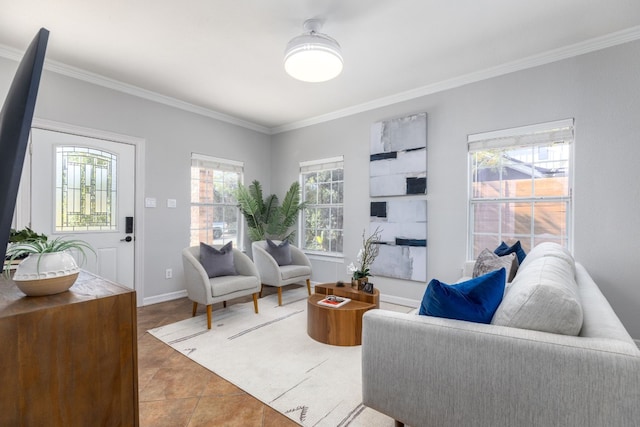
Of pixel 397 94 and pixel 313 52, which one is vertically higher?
pixel 397 94

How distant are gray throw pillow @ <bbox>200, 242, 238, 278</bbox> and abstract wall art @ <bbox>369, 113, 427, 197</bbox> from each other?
2.04 m

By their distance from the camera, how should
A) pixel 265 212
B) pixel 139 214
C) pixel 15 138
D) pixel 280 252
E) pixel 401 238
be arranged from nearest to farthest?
pixel 15 138 < pixel 139 214 < pixel 401 238 < pixel 280 252 < pixel 265 212

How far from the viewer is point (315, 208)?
4.94 metres

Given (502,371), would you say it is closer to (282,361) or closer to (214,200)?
(282,361)

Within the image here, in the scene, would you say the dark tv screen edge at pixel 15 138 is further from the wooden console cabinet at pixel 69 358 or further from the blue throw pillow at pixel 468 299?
the blue throw pillow at pixel 468 299

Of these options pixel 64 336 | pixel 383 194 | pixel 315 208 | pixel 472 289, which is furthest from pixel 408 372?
pixel 315 208

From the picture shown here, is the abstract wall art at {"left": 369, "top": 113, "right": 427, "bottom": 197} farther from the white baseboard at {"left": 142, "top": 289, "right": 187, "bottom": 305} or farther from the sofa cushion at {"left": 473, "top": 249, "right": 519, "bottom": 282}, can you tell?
the white baseboard at {"left": 142, "top": 289, "right": 187, "bottom": 305}

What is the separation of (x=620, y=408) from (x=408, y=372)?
71 centimetres

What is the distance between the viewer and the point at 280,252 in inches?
164

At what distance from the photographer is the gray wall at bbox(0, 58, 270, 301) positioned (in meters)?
3.21

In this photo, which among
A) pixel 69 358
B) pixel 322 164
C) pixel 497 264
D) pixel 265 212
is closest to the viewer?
pixel 69 358

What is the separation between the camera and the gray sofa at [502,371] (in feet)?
3.43

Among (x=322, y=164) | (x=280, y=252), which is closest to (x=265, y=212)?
(x=280, y=252)

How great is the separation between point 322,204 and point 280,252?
112 centimetres
